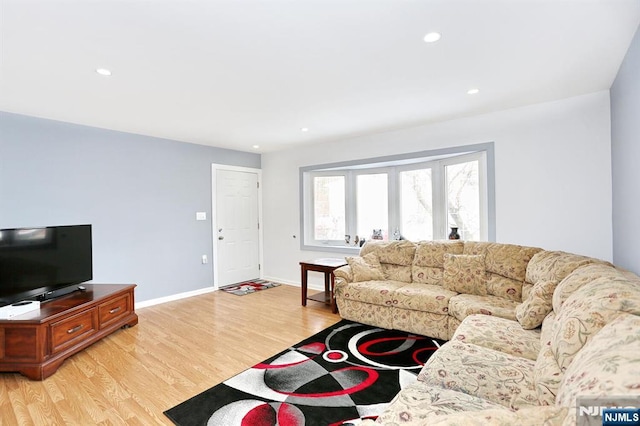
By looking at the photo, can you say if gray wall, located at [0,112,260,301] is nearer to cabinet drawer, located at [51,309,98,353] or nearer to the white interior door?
the white interior door

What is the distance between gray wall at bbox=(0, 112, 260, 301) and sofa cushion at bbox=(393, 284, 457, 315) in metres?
3.29

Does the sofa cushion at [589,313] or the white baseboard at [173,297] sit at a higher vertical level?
the sofa cushion at [589,313]

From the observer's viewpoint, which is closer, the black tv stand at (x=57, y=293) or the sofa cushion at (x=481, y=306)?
the sofa cushion at (x=481, y=306)

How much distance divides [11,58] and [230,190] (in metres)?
3.44

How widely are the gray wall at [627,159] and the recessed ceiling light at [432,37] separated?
Answer: 124 centimetres

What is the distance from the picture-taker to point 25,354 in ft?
8.27

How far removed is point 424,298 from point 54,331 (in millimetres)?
3385

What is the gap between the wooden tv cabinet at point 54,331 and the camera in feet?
8.23

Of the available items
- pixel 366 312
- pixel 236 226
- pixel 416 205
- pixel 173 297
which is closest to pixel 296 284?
pixel 236 226

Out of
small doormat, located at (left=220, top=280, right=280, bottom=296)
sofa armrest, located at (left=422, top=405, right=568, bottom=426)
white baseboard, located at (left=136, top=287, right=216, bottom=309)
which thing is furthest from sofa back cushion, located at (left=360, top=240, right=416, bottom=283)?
sofa armrest, located at (left=422, top=405, right=568, bottom=426)

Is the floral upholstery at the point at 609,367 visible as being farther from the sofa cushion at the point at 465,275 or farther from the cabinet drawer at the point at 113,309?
the cabinet drawer at the point at 113,309

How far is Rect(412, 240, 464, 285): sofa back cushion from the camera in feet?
11.8

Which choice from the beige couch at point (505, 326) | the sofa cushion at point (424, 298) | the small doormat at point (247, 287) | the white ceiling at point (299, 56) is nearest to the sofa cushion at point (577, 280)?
the beige couch at point (505, 326)

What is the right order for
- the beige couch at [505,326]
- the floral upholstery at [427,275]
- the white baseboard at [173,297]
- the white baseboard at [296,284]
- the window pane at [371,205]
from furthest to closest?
the white baseboard at [296,284] < the window pane at [371,205] < the white baseboard at [173,297] < the floral upholstery at [427,275] < the beige couch at [505,326]
